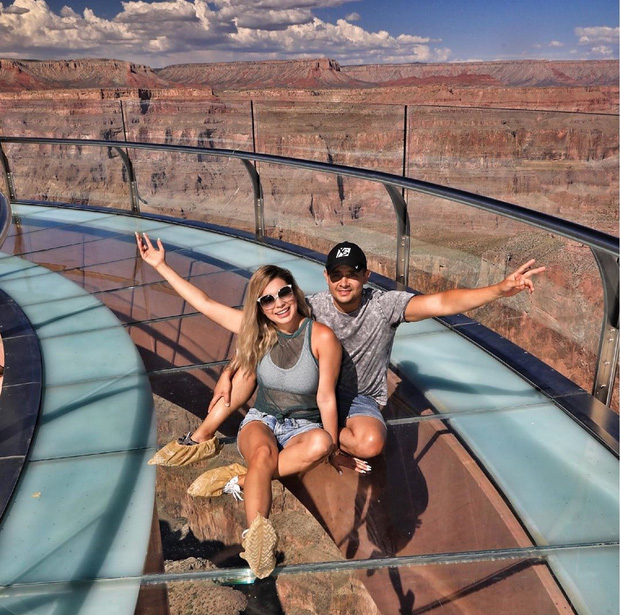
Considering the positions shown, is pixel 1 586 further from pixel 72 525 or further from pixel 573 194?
pixel 573 194

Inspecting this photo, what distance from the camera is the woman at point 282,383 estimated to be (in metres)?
2.64

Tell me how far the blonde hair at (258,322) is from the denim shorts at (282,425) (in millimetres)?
226

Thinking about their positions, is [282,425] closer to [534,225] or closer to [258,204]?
[534,225]

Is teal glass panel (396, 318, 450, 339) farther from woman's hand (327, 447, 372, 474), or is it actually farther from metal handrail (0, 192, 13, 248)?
metal handrail (0, 192, 13, 248)

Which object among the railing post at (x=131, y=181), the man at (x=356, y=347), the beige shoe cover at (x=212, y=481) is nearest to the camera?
the beige shoe cover at (x=212, y=481)

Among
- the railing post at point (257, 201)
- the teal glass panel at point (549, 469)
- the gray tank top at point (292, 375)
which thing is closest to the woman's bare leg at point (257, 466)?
the gray tank top at point (292, 375)

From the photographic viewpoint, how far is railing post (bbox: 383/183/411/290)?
14.1ft

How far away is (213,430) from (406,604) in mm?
1143

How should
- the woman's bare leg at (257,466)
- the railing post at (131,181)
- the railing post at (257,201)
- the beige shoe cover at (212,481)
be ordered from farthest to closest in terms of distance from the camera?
the railing post at (131,181) → the railing post at (257,201) → the beige shoe cover at (212,481) → the woman's bare leg at (257,466)

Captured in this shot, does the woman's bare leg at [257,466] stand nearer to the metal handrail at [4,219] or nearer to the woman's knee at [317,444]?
the woman's knee at [317,444]

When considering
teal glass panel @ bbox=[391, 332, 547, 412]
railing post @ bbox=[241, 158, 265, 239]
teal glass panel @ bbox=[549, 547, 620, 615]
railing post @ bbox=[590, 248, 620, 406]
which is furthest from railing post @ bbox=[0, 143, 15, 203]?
teal glass panel @ bbox=[549, 547, 620, 615]

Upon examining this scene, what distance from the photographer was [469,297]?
2.75 metres

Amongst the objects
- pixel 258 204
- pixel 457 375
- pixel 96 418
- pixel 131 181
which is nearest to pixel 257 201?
pixel 258 204

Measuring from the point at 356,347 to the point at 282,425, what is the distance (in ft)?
1.64
